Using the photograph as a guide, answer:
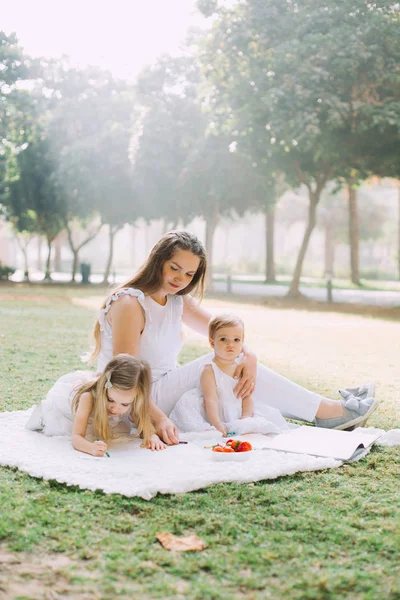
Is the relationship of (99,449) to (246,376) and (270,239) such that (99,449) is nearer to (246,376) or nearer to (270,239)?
(246,376)

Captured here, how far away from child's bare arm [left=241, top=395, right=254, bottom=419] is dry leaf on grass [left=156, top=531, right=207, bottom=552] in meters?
1.86

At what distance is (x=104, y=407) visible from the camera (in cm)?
387

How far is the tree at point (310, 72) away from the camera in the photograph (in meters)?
15.4

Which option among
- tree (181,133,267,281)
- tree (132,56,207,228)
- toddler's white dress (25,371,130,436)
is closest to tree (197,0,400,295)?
tree (181,133,267,281)

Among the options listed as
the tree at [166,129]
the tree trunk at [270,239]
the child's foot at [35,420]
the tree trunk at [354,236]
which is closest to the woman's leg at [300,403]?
the child's foot at [35,420]

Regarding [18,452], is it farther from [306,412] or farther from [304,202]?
[304,202]

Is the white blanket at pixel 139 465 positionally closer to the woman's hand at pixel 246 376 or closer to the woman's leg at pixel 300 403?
the woman's hand at pixel 246 376

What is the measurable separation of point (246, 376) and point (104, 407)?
3.38 ft

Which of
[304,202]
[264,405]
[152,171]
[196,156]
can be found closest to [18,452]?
[264,405]

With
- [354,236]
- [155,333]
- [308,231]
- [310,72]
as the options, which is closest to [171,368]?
[155,333]

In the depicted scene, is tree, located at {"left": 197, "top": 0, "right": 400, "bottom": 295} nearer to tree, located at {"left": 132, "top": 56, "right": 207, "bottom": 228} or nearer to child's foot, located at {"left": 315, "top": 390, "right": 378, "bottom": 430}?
tree, located at {"left": 132, "top": 56, "right": 207, "bottom": 228}

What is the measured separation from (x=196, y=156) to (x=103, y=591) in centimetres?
2019

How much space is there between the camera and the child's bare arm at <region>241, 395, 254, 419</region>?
455 centimetres

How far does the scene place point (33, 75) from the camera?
2644 centimetres
